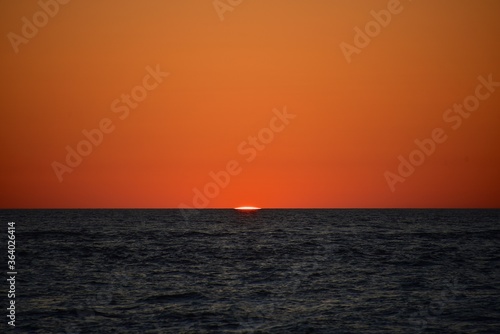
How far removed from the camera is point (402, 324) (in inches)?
1091

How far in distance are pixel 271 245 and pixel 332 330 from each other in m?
44.8

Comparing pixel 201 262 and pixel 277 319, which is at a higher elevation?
pixel 201 262

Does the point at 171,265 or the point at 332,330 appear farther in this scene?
the point at 171,265

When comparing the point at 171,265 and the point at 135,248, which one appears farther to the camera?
the point at 135,248

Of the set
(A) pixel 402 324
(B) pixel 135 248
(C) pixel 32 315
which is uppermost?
(B) pixel 135 248

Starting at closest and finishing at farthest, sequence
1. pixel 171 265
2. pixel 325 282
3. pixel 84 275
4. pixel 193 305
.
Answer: pixel 193 305, pixel 325 282, pixel 84 275, pixel 171 265

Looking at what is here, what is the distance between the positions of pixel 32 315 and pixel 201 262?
24609 mm

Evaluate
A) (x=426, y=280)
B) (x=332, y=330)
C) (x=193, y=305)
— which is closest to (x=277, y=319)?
(x=332, y=330)

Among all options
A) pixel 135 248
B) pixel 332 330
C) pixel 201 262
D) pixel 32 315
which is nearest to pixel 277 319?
pixel 332 330

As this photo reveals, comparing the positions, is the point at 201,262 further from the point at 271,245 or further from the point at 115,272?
the point at 271,245

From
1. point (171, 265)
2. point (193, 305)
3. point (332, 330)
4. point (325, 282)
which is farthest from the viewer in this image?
point (171, 265)

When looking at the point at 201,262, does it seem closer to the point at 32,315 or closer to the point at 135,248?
the point at 135,248

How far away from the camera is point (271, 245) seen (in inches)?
2810

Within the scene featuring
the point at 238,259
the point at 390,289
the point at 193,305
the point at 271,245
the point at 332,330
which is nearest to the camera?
the point at 332,330
